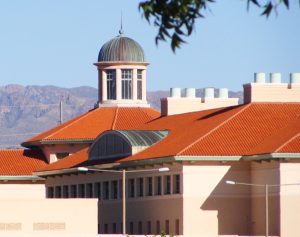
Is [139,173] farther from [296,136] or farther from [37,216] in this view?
[296,136]

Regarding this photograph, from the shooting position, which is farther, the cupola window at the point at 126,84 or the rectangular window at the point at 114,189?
A: the cupola window at the point at 126,84

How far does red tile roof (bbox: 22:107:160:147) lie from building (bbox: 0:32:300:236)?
20 cm

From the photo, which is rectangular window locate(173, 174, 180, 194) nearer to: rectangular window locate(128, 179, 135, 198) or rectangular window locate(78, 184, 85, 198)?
rectangular window locate(128, 179, 135, 198)

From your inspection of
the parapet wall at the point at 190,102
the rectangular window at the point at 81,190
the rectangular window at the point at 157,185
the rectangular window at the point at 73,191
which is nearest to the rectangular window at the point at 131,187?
the rectangular window at the point at 157,185

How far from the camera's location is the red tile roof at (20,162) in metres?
115

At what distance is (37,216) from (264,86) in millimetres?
16068

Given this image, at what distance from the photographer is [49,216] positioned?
94625mm

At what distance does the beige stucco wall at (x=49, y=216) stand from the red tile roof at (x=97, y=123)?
1960cm

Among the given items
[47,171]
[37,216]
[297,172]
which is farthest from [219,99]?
[297,172]

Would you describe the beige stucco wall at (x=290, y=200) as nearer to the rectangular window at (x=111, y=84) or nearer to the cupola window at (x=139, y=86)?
the rectangular window at (x=111, y=84)

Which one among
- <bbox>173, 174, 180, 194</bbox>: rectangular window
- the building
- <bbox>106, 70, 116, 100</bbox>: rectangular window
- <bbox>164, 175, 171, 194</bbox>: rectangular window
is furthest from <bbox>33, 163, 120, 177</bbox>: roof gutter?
<bbox>106, 70, 116, 100</bbox>: rectangular window

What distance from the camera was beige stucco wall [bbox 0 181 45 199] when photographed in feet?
374

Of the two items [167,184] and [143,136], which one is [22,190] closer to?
[143,136]

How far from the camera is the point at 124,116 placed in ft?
386
